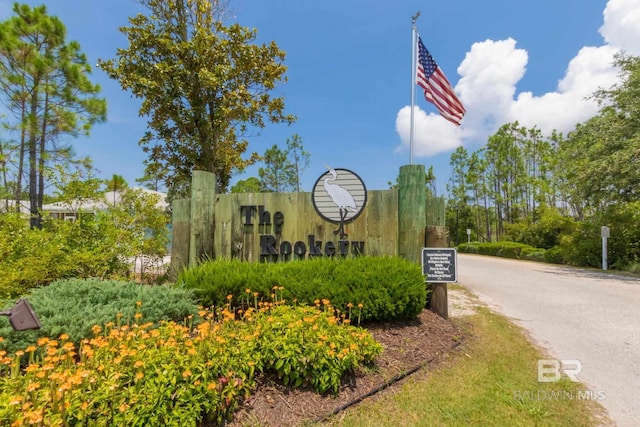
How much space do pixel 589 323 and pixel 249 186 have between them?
2990cm

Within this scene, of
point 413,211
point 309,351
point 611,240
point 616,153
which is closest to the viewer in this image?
point 309,351

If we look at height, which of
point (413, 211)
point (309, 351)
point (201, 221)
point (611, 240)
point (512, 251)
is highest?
point (413, 211)

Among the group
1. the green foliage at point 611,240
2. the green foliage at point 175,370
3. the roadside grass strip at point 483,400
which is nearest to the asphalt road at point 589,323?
the roadside grass strip at point 483,400

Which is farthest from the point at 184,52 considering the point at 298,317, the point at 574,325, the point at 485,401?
the point at 574,325

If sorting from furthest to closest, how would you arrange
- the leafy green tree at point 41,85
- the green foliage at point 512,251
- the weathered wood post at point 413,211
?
the green foliage at point 512,251 → the leafy green tree at point 41,85 → the weathered wood post at point 413,211

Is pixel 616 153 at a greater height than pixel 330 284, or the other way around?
pixel 616 153

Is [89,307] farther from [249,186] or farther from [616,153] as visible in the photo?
[249,186]

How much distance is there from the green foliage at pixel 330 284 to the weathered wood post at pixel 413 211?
66 centimetres

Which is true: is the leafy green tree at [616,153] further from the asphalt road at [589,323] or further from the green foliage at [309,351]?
the green foliage at [309,351]

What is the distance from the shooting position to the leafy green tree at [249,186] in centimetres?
3044

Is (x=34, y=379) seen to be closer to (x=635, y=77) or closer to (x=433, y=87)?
(x=433, y=87)

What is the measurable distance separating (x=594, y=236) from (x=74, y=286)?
61.0 feet

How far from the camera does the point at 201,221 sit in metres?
5.12

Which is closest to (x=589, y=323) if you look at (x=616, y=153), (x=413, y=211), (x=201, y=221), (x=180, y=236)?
(x=413, y=211)
